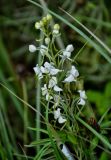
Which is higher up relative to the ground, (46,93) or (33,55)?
(33,55)

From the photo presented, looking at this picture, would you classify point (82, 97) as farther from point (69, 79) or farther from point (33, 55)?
point (33, 55)

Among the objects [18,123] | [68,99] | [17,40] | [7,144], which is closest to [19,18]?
[17,40]

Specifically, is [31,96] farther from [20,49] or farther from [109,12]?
[109,12]

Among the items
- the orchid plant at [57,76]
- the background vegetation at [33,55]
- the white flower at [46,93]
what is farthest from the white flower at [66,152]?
the background vegetation at [33,55]

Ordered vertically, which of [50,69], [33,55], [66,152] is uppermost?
[33,55]

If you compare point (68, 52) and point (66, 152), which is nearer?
point (68, 52)

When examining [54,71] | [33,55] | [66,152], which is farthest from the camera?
[33,55]

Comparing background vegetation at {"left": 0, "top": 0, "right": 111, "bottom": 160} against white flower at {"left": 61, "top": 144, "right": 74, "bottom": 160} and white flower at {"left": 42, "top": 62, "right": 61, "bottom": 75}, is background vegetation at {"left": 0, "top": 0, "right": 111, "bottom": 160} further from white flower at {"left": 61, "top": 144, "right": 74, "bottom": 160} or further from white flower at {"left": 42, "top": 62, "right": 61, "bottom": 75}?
white flower at {"left": 42, "top": 62, "right": 61, "bottom": 75}

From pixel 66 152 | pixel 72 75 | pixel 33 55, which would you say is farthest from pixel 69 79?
pixel 33 55

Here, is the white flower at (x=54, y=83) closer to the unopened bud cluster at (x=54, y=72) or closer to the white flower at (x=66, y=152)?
the unopened bud cluster at (x=54, y=72)

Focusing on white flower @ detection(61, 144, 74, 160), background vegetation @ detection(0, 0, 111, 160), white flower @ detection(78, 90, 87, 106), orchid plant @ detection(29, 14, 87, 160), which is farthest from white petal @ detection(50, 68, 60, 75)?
background vegetation @ detection(0, 0, 111, 160)

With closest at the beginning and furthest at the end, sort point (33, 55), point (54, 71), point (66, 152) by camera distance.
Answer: point (54, 71) < point (66, 152) < point (33, 55)
